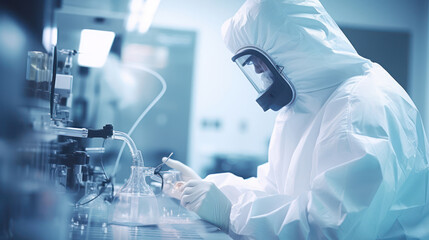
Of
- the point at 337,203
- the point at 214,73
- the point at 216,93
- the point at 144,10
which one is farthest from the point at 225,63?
the point at 337,203

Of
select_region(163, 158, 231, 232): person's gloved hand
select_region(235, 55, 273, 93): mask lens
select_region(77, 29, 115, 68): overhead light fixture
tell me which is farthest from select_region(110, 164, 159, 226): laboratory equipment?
select_region(77, 29, 115, 68): overhead light fixture

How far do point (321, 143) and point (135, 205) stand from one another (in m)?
0.61

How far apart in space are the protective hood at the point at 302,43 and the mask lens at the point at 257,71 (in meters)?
0.06

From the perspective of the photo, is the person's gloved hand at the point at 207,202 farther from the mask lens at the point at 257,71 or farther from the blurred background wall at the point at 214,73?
the blurred background wall at the point at 214,73

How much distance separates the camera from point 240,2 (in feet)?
14.0

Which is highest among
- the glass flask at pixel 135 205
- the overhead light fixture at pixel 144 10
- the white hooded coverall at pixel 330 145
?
the overhead light fixture at pixel 144 10

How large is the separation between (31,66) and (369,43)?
3.92m

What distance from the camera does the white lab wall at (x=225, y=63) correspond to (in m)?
4.16

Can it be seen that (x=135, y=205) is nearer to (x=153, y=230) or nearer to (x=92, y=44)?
(x=153, y=230)

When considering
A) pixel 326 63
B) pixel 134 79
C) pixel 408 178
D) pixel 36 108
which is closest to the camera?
pixel 36 108

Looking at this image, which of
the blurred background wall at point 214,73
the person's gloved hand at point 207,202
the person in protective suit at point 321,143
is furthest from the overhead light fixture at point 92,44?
the blurred background wall at point 214,73

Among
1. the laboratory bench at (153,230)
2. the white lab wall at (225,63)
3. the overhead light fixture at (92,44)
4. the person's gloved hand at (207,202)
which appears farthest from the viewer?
the white lab wall at (225,63)

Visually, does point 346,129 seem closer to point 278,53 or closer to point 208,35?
point 278,53

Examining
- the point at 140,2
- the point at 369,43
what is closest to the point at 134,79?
the point at 140,2
